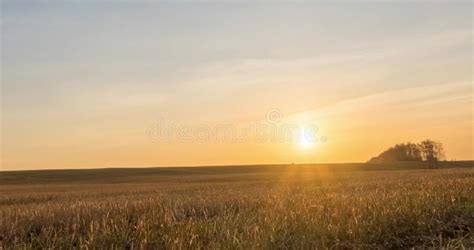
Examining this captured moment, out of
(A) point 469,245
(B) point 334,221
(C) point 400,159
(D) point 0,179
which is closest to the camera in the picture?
(A) point 469,245

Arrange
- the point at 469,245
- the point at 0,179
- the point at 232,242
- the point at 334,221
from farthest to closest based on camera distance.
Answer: the point at 0,179
the point at 334,221
the point at 469,245
the point at 232,242

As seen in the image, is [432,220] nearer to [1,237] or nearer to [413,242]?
[413,242]

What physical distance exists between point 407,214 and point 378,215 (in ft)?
1.94

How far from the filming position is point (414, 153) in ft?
415

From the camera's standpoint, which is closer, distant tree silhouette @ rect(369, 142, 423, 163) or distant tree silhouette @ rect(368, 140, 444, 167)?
distant tree silhouette @ rect(368, 140, 444, 167)

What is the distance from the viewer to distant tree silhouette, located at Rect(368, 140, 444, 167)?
9944 centimetres

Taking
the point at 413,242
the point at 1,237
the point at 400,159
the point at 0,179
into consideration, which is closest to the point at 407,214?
the point at 413,242

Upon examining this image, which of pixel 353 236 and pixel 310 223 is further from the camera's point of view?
pixel 310 223

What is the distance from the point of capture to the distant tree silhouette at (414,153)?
326 feet

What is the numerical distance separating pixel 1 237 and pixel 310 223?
16.4ft

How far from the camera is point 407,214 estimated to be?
8.51m

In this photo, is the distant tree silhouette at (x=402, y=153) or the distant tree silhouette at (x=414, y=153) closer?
the distant tree silhouette at (x=414, y=153)

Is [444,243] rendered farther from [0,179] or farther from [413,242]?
[0,179]

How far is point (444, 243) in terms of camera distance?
285 inches
